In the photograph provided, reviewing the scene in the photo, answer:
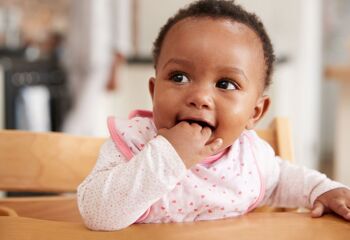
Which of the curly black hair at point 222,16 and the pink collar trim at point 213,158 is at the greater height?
the curly black hair at point 222,16

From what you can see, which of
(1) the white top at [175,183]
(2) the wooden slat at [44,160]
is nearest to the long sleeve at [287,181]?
(1) the white top at [175,183]

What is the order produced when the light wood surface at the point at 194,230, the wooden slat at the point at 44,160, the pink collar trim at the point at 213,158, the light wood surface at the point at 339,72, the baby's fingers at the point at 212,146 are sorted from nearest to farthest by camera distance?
1. the light wood surface at the point at 194,230
2. the baby's fingers at the point at 212,146
3. the pink collar trim at the point at 213,158
4. the wooden slat at the point at 44,160
5. the light wood surface at the point at 339,72

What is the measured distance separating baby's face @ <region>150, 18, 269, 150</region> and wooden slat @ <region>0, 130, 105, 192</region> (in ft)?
1.12

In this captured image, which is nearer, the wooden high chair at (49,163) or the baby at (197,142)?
the baby at (197,142)

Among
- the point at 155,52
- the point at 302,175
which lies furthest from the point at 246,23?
Result: the point at 302,175

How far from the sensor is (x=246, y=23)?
2.89 ft

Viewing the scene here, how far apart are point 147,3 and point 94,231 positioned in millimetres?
3255

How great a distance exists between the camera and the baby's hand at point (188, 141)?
76 centimetres

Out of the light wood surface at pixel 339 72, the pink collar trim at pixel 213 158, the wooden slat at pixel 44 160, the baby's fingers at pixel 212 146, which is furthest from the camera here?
the light wood surface at pixel 339 72

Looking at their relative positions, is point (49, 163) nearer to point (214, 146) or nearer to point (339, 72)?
point (214, 146)

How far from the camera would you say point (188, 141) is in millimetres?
754

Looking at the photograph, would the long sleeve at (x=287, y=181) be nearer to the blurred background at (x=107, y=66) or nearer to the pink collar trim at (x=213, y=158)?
the pink collar trim at (x=213, y=158)

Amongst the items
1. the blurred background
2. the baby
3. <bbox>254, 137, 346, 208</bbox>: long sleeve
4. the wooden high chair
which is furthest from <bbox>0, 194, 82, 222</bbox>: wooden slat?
the blurred background

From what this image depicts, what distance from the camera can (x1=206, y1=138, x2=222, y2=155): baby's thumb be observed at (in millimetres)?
788
